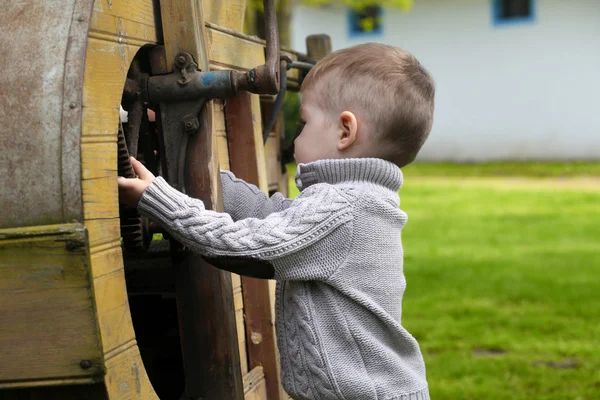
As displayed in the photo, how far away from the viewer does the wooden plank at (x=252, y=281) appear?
297 cm

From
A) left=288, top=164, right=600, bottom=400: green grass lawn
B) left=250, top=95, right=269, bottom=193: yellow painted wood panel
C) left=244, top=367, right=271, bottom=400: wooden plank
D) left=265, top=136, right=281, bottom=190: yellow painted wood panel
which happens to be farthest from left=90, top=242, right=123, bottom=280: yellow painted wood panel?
left=288, top=164, right=600, bottom=400: green grass lawn

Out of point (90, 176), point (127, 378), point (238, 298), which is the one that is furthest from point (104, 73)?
point (238, 298)

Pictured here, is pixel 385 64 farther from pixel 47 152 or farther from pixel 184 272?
pixel 47 152

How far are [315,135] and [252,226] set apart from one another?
13.7 inches

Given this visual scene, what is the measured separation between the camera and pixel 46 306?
1.84 meters

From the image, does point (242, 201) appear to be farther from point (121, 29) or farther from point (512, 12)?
point (512, 12)

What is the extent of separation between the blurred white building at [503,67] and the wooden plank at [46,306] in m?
18.3

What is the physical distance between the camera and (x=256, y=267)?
225 centimetres

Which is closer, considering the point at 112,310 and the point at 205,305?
the point at 112,310

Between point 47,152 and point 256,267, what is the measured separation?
635 millimetres

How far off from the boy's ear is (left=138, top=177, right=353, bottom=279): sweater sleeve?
6.4 inches

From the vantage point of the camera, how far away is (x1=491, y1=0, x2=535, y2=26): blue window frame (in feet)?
65.1

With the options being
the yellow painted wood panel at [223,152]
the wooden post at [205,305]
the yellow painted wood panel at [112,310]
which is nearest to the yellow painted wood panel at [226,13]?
the yellow painted wood panel at [223,152]

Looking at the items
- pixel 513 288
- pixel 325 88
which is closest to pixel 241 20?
pixel 325 88
